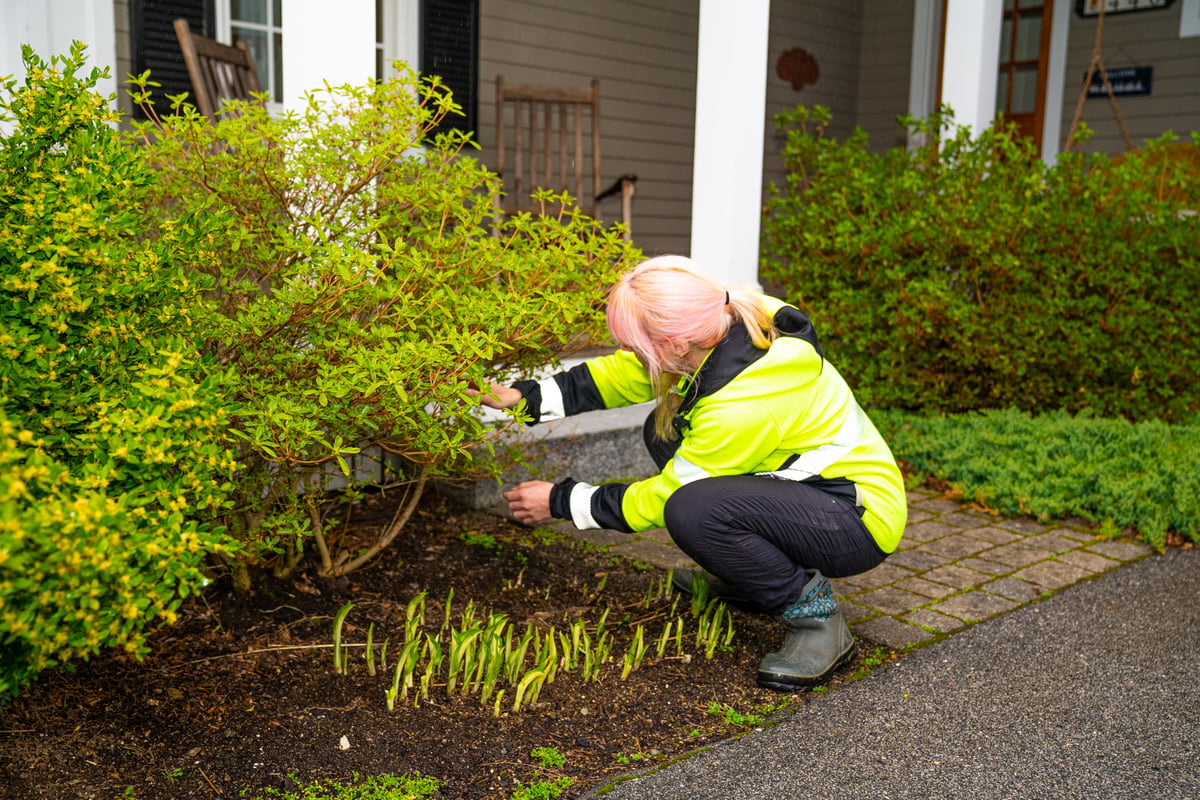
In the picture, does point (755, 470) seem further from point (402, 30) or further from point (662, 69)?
point (662, 69)

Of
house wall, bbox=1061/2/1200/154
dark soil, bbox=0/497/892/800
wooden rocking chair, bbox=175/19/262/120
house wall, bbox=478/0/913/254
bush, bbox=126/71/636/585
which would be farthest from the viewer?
house wall, bbox=1061/2/1200/154

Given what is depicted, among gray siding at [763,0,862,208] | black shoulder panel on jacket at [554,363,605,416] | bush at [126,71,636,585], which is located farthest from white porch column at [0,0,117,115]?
gray siding at [763,0,862,208]

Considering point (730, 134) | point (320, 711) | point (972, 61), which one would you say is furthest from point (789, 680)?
point (972, 61)

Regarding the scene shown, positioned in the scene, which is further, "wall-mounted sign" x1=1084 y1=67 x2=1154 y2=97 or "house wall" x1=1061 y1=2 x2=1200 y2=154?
"wall-mounted sign" x1=1084 y1=67 x2=1154 y2=97

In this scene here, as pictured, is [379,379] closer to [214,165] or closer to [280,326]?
[280,326]

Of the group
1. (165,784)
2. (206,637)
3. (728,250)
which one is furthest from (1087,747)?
(728,250)

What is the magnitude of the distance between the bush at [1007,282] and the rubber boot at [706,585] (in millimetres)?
2313

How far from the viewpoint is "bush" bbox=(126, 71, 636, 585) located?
8.05 ft

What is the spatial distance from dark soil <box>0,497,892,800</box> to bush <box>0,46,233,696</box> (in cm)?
41

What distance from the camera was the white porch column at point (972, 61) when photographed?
5883mm

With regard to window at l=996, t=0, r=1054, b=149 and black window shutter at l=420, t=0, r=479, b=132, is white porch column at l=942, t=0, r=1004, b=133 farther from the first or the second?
window at l=996, t=0, r=1054, b=149

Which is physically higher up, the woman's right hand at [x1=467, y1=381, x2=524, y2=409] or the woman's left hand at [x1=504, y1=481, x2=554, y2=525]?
the woman's right hand at [x1=467, y1=381, x2=524, y2=409]

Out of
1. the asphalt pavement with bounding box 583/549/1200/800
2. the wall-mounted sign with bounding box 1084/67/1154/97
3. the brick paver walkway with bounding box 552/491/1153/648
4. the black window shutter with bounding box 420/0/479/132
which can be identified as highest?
the wall-mounted sign with bounding box 1084/67/1154/97

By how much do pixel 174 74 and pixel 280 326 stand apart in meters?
3.06
